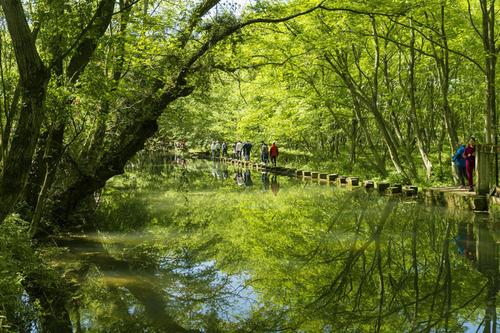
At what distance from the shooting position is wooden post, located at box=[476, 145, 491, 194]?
1327cm

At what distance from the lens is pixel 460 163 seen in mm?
15141

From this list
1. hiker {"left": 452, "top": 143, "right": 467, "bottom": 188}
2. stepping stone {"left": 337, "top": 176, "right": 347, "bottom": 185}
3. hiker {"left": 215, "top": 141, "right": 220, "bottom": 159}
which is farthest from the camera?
hiker {"left": 215, "top": 141, "right": 220, "bottom": 159}

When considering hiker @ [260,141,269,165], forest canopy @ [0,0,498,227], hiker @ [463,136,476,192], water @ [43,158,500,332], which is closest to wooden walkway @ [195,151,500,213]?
hiker @ [463,136,476,192]

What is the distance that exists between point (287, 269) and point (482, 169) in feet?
24.7

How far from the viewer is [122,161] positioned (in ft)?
40.3

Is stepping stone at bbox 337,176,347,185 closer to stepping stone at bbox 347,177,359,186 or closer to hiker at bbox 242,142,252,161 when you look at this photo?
stepping stone at bbox 347,177,359,186

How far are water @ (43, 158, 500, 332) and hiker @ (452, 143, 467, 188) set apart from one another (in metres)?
1.84

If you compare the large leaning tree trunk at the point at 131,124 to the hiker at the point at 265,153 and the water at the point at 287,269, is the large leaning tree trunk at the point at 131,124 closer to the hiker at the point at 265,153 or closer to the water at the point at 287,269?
the water at the point at 287,269

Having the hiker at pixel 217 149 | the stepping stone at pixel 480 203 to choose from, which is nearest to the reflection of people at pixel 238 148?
the hiker at pixel 217 149

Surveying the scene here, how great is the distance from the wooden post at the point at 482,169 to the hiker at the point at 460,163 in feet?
4.13

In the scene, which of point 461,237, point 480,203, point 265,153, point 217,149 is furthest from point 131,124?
point 217,149

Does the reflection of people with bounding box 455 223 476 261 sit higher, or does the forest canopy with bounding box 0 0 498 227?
the forest canopy with bounding box 0 0 498 227

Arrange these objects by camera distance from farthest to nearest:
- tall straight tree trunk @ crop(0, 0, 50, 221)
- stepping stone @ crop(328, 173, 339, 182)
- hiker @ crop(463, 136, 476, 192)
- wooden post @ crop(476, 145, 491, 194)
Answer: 1. stepping stone @ crop(328, 173, 339, 182)
2. hiker @ crop(463, 136, 476, 192)
3. wooden post @ crop(476, 145, 491, 194)
4. tall straight tree trunk @ crop(0, 0, 50, 221)

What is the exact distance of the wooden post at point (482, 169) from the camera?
13.3 metres
